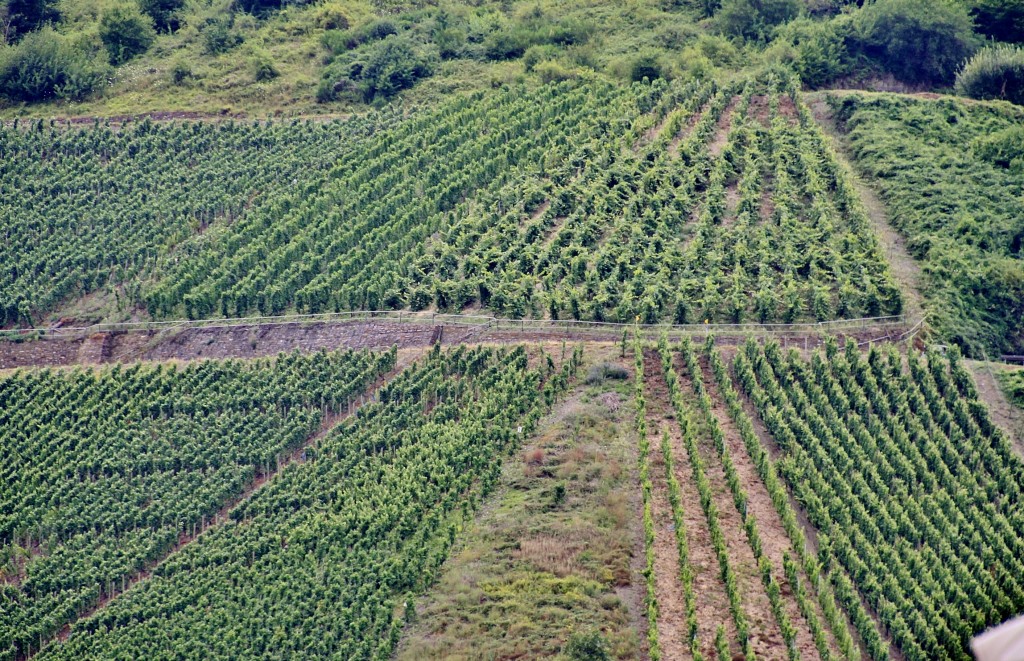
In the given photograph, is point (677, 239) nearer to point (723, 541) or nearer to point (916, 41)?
point (723, 541)

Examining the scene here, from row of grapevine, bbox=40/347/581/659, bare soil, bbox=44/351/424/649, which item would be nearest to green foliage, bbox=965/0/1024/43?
row of grapevine, bbox=40/347/581/659

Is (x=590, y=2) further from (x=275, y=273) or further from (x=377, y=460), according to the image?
(x=377, y=460)

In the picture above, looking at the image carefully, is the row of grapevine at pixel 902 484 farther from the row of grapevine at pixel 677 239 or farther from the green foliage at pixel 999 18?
the green foliage at pixel 999 18

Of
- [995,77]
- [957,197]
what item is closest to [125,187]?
[957,197]

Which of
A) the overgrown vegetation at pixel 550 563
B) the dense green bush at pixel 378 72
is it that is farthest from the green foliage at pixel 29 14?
the overgrown vegetation at pixel 550 563

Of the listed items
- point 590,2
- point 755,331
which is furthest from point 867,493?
point 590,2

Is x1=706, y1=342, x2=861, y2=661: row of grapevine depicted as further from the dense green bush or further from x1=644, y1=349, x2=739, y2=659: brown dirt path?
the dense green bush
